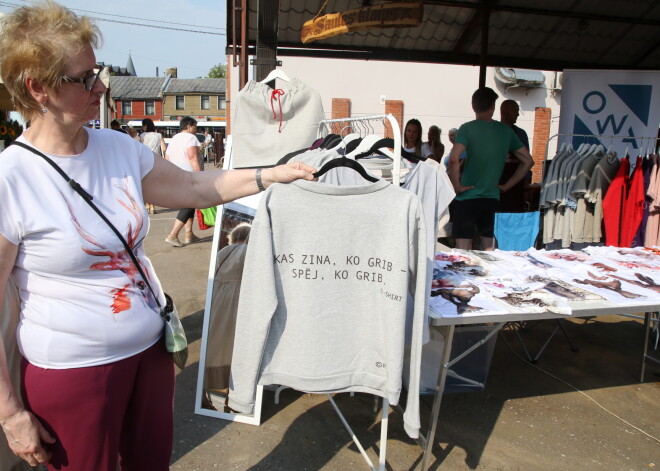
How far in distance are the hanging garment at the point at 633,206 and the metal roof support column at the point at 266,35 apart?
11.6 ft

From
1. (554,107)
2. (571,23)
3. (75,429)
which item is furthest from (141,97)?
(75,429)

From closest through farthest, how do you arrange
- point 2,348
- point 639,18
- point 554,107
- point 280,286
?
point 2,348 < point 280,286 < point 639,18 < point 554,107

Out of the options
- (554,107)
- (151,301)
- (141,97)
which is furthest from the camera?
(141,97)

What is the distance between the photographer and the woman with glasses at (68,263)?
133cm

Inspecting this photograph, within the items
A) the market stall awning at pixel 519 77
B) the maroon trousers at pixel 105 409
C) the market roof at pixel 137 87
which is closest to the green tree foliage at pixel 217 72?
the market roof at pixel 137 87

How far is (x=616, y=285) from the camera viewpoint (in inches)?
120

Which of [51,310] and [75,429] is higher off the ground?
[51,310]

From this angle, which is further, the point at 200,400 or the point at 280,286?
the point at 200,400

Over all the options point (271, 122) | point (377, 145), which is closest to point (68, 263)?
point (377, 145)

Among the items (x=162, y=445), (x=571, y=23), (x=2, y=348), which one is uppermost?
(x=571, y=23)

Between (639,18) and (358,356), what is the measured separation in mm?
6463

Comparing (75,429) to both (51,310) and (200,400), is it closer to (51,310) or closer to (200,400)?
(51,310)

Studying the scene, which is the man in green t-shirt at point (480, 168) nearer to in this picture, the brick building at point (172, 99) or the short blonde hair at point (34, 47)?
the short blonde hair at point (34, 47)

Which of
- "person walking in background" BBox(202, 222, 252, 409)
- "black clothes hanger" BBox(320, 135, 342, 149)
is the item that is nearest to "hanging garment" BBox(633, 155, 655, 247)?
"black clothes hanger" BBox(320, 135, 342, 149)
